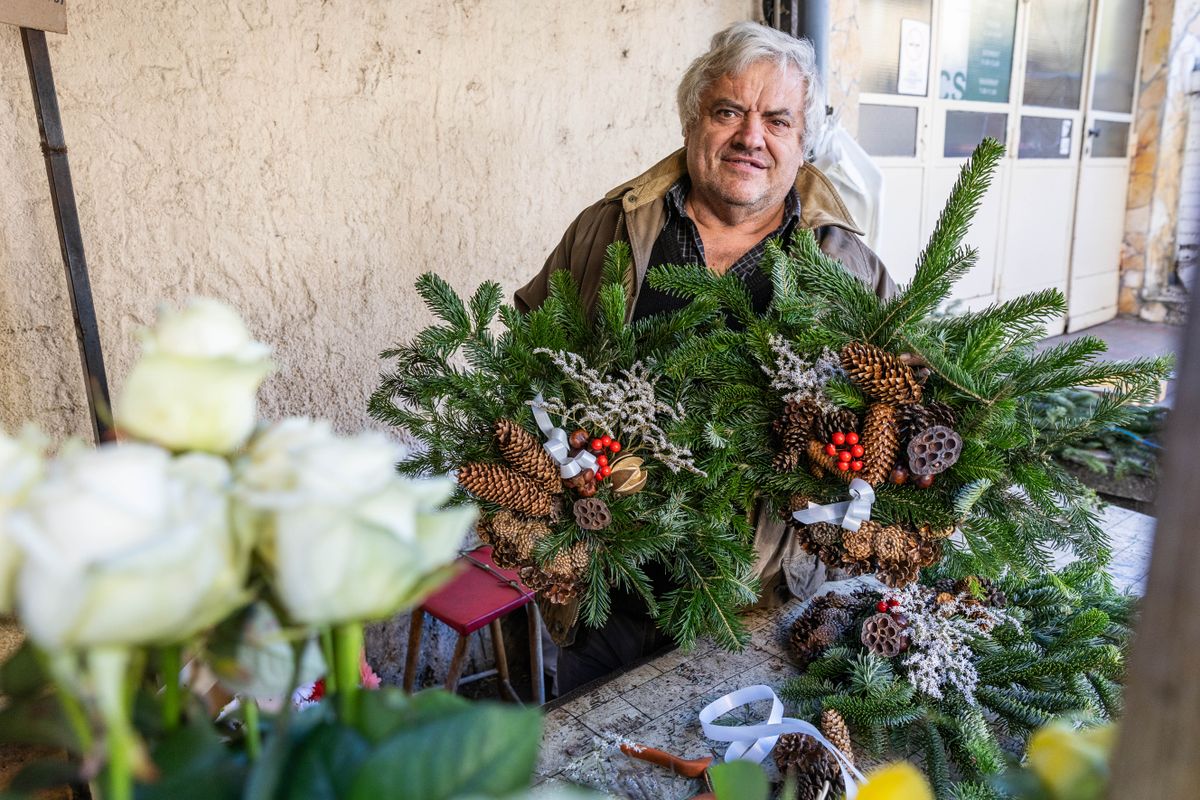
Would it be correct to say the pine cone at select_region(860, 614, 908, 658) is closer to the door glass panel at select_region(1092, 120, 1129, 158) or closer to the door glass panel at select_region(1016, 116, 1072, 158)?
the door glass panel at select_region(1016, 116, 1072, 158)

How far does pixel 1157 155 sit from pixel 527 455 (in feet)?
22.9

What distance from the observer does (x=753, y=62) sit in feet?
6.05

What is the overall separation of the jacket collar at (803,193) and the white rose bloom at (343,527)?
1.56 meters

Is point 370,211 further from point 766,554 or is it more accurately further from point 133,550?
point 133,550

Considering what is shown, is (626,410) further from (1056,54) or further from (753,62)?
(1056,54)

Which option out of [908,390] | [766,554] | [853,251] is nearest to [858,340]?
[908,390]

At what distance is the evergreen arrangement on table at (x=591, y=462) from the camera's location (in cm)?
123

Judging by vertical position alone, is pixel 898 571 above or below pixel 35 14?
below

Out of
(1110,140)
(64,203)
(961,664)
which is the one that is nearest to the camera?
(961,664)

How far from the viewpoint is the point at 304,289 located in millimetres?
2318

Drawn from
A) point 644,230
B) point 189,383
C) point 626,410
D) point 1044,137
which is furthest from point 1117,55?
point 189,383

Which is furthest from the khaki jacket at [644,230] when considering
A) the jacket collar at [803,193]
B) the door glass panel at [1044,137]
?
the door glass panel at [1044,137]

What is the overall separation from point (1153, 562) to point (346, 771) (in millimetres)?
371

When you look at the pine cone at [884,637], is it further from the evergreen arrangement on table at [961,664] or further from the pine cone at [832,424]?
the pine cone at [832,424]
